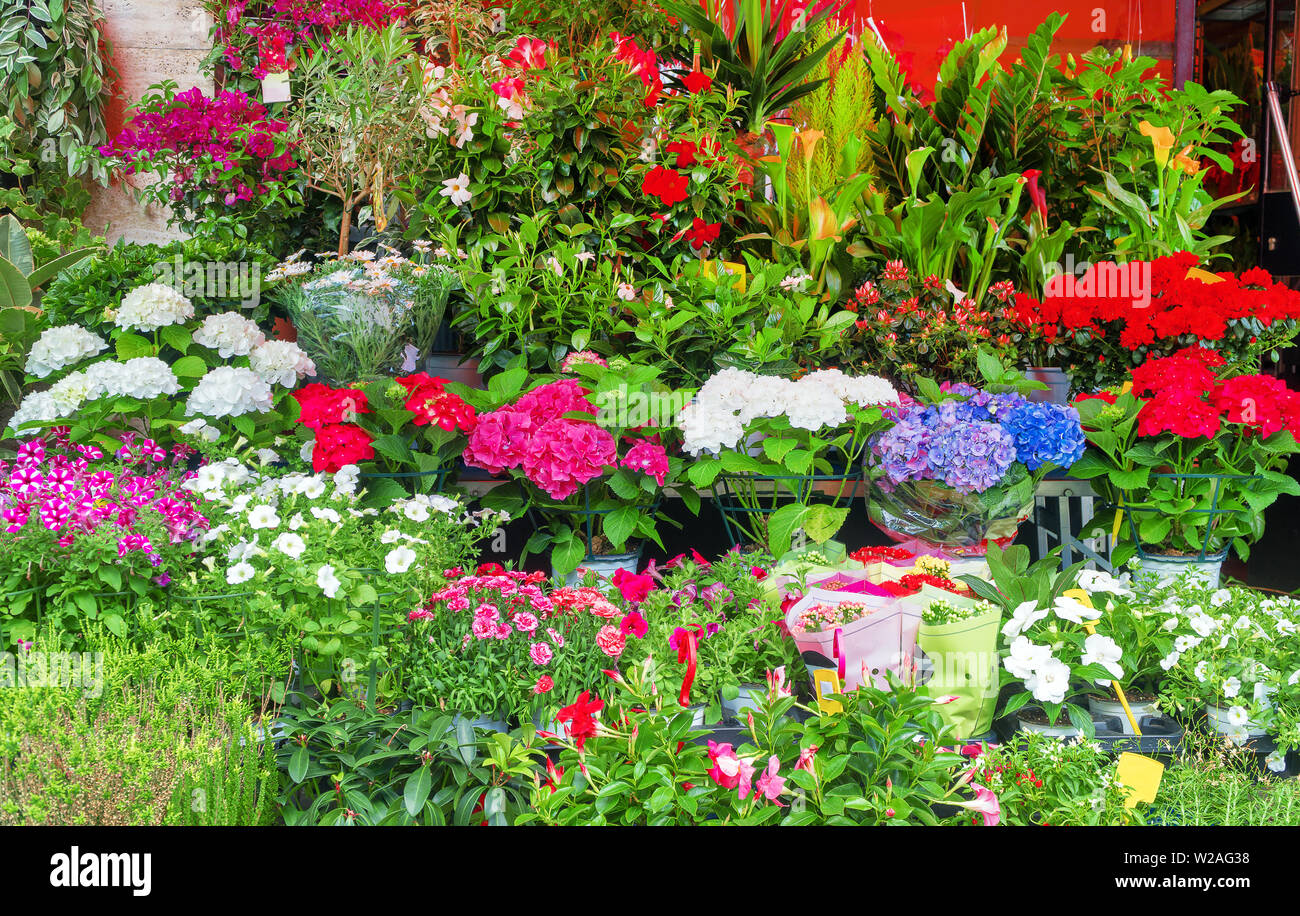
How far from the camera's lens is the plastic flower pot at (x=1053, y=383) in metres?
2.82

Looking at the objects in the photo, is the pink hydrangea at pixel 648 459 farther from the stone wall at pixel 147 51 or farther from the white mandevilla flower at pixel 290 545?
the stone wall at pixel 147 51

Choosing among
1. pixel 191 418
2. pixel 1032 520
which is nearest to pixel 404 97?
pixel 191 418

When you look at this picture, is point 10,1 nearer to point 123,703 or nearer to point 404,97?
point 404,97

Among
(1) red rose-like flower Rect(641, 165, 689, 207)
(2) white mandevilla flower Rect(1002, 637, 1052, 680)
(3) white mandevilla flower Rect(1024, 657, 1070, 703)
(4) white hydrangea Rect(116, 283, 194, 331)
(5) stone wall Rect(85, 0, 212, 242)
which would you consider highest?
(5) stone wall Rect(85, 0, 212, 242)

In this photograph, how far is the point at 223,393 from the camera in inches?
78.1

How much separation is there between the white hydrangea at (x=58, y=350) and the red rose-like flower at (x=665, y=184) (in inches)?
58.4

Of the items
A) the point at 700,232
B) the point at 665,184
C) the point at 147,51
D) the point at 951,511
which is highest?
the point at 147,51

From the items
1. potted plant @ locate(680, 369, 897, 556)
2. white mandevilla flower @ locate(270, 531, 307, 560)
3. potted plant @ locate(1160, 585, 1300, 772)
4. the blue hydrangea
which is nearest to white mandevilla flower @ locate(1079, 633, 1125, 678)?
potted plant @ locate(1160, 585, 1300, 772)

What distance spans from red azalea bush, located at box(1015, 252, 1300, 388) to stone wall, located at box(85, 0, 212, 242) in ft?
9.36

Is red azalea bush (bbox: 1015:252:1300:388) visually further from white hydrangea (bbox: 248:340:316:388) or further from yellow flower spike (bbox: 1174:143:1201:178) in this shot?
white hydrangea (bbox: 248:340:316:388)

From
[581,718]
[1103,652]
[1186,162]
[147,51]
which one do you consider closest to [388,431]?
[581,718]

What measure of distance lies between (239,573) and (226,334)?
0.86 metres

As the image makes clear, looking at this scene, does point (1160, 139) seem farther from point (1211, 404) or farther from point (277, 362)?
point (277, 362)

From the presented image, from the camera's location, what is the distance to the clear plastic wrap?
202 centimetres
